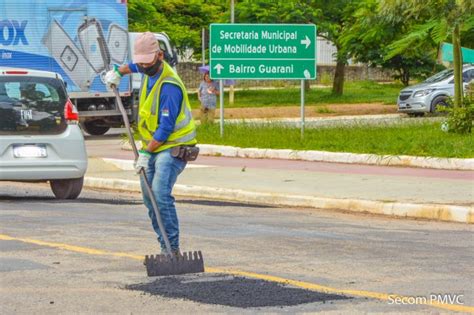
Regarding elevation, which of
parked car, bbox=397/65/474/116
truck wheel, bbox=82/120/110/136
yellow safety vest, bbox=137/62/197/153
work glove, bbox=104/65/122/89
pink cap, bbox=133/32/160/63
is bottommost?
truck wheel, bbox=82/120/110/136

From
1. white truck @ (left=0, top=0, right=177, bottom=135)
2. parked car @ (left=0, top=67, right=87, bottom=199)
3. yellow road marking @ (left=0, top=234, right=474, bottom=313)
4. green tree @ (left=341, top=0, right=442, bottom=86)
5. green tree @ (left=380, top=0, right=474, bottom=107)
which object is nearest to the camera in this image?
yellow road marking @ (left=0, top=234, right=474, bottom=313)

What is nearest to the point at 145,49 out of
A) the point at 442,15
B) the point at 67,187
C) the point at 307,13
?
the point at 67,187

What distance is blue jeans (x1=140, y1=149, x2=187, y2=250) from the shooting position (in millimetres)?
9938

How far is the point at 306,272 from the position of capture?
9812 mm

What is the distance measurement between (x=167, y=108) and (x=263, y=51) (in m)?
15.1

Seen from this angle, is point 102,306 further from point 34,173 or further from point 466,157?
point 466,157

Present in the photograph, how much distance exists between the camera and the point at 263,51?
24.8 m

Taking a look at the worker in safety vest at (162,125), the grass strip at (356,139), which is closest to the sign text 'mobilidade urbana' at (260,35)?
the grass strip at (356,139)

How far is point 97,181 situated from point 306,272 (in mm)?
10008

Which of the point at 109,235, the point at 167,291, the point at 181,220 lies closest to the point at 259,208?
the point at 181,220

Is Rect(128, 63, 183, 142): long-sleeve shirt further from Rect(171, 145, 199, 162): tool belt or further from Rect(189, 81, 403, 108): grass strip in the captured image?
Rect(189, 81, 403, 108): grass strip

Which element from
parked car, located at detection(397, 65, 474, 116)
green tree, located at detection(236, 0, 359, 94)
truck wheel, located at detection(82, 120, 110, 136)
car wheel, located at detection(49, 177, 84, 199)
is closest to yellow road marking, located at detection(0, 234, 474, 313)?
car wheel, located at detection(49, 177, 84, 199)

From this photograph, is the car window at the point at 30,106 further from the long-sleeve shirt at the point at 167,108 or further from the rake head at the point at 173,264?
the rake head at the point at 173,264

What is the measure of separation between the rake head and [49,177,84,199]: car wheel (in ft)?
22.4
